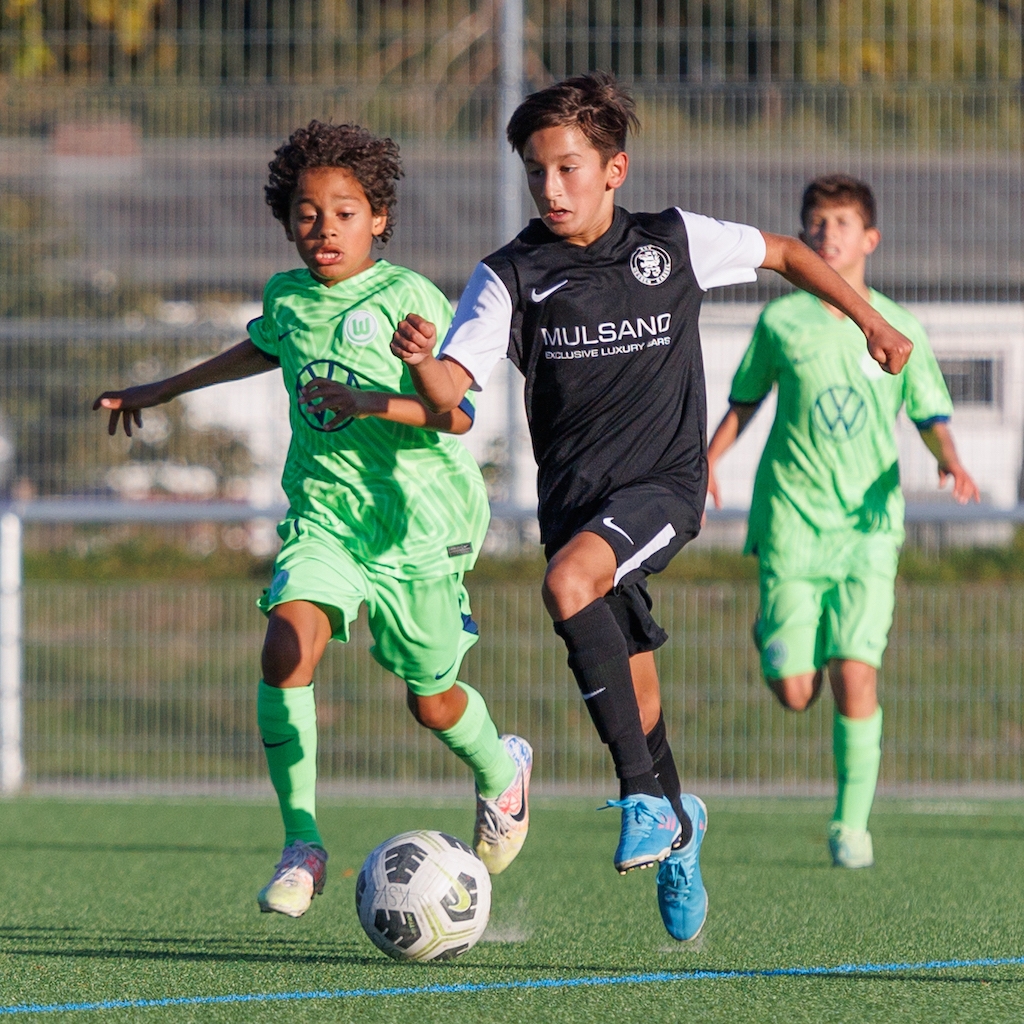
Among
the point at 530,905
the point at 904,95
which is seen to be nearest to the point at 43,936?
the point at 530,905

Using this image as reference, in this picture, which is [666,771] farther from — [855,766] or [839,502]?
[839,502]

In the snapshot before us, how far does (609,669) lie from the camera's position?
166 inches

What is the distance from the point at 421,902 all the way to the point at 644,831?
54 cm

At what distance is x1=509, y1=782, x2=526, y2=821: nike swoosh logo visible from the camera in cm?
527

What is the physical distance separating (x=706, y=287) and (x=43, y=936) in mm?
2322

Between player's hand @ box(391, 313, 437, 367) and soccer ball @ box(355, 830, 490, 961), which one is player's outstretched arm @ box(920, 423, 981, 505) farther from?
player's hand @ box(391, 313, 437, 367)

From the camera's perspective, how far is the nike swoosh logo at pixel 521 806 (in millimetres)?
5270

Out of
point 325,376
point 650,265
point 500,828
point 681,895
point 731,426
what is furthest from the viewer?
point 731,426

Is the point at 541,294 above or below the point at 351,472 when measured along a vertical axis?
above

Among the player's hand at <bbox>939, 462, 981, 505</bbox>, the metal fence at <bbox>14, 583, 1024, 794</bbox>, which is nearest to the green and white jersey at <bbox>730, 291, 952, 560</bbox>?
the player's hand at <bbox>939, 462, 981, 505</bbox>

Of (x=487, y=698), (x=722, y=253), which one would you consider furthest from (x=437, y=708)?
(x=487, y=698)

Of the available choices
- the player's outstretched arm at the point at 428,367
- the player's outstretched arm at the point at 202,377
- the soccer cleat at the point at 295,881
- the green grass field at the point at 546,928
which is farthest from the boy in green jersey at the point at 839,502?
the soccer cleat at the point at 295,881

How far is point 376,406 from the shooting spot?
173 inches

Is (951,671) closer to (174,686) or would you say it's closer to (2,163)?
(174,686)
